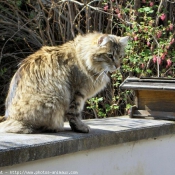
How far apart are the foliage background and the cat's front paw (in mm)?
2581

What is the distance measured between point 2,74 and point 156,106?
3009 millimetres

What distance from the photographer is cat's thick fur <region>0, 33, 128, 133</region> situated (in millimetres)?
3260

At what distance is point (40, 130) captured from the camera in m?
3.34

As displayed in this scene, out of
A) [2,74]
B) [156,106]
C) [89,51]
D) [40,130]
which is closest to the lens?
[40,130]

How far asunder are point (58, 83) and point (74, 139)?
1.84ft

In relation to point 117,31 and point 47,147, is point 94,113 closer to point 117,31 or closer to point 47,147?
point 117,31

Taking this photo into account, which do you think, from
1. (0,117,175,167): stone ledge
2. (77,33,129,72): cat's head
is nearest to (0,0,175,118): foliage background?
(0,117,175,167): stone ledge

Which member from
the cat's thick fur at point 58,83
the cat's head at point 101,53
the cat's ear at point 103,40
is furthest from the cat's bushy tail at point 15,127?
the cat's ear at point 103,40

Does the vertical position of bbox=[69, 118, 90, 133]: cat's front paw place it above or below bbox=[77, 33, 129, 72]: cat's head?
below

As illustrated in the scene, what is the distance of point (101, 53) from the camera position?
3643 millimetres

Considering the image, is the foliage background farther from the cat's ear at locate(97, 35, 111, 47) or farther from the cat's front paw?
the cat's front paw

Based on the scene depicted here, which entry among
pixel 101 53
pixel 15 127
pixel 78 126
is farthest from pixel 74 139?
pixel 101 53

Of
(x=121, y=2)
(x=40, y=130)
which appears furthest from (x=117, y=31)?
(x=40, y=130)

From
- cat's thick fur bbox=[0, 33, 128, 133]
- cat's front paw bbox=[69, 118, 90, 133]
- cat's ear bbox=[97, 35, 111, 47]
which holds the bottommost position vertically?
cat's front paw bbox=[69, 118, 90, 133]
